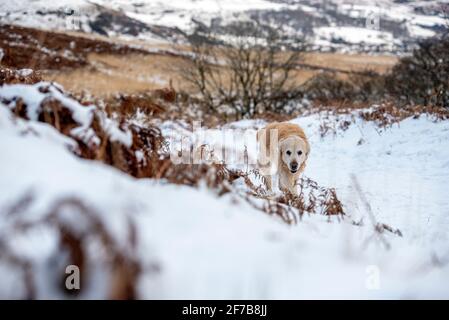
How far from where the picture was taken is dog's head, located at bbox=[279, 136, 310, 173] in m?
6.38

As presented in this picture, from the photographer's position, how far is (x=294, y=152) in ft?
21.1

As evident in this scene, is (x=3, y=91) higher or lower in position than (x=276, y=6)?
lower

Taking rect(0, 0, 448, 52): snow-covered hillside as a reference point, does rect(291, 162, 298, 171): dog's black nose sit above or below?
below

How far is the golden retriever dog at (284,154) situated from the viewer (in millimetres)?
6426

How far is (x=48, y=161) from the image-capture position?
1.75 metres

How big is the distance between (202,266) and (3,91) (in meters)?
1.81

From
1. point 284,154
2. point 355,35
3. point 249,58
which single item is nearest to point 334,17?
point 355,35

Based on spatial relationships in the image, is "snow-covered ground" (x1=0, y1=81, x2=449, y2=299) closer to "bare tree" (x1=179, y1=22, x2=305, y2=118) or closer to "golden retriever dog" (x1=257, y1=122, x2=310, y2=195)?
"golden retriever dog" (x1=257, y1=122, x2=310, y2=195)

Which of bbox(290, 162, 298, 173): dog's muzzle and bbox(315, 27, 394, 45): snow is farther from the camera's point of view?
bbox(315, 27, 394, 45): snow

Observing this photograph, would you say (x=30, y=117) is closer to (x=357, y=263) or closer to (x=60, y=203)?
(x=60, y=203)

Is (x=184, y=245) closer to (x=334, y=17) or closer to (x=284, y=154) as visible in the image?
(x=284, y=154)

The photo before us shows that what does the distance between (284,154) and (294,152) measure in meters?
0.19

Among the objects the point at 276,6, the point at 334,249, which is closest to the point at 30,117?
the point at 334,249

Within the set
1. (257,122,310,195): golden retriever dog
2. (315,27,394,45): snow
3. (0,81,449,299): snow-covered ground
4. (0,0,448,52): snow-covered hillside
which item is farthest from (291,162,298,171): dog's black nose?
(315,27,394,45): snow
